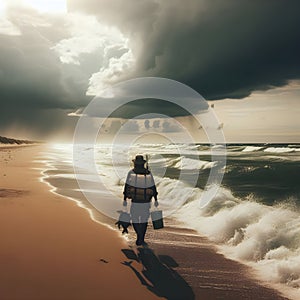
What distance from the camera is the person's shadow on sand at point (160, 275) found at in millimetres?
6168

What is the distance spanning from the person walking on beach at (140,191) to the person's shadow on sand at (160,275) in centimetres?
67

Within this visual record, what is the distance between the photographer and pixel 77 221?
441 inches

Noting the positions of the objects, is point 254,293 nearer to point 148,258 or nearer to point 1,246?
point 148,258

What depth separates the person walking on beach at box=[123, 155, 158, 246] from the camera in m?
8.78

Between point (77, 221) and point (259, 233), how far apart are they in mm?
5493

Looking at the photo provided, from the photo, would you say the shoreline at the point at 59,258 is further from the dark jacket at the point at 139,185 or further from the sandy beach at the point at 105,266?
the dark jacket at the point at 139,185

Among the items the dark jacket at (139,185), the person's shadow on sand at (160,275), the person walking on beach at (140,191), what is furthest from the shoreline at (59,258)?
the dark jacket at (139,185)

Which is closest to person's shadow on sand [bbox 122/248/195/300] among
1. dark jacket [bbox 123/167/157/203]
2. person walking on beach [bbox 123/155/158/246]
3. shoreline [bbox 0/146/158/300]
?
shoreline [bbox 0/146/158/300]

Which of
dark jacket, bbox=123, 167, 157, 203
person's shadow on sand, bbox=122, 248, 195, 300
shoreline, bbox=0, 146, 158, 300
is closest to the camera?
shoreline, bbox=0, 146, 158, 300

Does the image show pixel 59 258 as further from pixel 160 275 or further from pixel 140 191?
pixel 140 191

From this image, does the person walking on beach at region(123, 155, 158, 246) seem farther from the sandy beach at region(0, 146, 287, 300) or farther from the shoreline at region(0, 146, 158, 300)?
the shoreline at region(0, 146, 158, 300)

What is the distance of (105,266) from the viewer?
733 centimetres

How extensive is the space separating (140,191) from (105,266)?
2.13 m

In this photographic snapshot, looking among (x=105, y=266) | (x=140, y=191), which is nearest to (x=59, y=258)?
(x=105, y=266)
